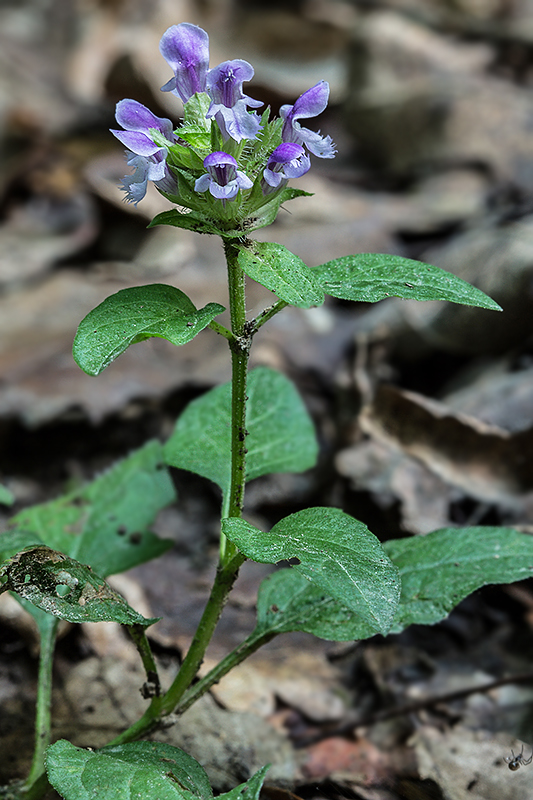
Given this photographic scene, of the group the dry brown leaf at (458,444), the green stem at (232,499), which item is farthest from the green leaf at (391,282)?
the dry brown leaf at (458,444)

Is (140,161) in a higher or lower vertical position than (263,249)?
higher

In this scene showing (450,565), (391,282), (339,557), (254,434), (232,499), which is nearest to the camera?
(339,557)

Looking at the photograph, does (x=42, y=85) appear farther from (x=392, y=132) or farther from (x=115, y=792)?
(x=115, y=792)

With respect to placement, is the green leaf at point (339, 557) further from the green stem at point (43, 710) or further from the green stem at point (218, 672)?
the green stem at point (43, 710)

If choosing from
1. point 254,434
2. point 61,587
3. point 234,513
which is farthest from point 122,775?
point 254,434

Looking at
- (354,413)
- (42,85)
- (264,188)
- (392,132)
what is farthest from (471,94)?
(264,188)

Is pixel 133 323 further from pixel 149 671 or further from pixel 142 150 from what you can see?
pixel 149 671
